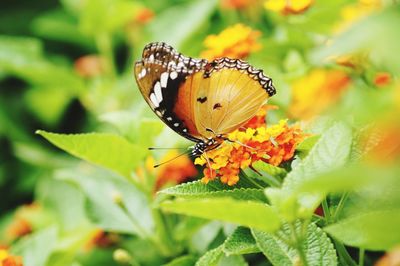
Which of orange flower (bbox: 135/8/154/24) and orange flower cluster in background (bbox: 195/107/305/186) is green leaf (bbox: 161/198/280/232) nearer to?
orange flower cluster in background (bbox: 195/107/305/186)

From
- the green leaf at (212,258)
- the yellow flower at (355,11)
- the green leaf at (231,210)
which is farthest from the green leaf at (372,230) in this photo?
the yellow flower at (355,11)

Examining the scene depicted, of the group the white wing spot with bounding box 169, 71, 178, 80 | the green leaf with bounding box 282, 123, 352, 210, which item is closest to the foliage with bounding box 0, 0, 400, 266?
the green leaf with bounding box 282, 123, 352, 210

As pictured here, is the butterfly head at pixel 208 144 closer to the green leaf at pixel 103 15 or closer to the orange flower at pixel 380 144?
the orange flower at pixel 380 144

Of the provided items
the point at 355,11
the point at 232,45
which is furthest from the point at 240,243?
the point at 355,11

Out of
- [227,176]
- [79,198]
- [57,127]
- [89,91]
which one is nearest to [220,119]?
[227,176]

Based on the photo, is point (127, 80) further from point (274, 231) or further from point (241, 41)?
point (274, 231)

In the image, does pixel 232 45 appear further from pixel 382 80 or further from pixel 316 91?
pixel 382 80
